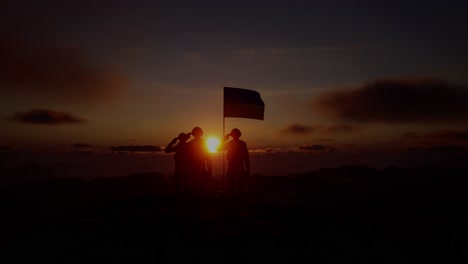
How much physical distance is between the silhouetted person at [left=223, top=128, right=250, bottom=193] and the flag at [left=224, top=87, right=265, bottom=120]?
2999 mm

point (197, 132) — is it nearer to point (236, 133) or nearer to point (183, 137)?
point (183, 137)

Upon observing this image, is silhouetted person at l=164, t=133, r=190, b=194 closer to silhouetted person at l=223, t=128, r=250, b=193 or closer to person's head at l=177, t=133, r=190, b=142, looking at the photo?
person's head at l=177, t=133, r=190, b=142

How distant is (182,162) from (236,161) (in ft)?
6.43

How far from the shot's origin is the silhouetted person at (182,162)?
14.5m

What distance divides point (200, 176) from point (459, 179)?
1605 cm

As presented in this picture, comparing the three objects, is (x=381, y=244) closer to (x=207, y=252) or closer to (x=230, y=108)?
(x=207, y=252)

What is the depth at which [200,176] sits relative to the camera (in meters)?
14.7

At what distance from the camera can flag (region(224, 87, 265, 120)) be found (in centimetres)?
1791

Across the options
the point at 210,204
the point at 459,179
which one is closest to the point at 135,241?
the point at 210,204

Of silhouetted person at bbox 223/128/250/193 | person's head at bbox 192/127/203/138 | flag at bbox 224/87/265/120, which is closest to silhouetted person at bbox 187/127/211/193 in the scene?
person's head at bbox 192/127/203/138

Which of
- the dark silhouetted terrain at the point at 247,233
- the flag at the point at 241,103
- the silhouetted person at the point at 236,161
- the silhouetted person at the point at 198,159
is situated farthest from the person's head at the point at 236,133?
the flag at the point at 241,103

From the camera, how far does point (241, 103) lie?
18031mm

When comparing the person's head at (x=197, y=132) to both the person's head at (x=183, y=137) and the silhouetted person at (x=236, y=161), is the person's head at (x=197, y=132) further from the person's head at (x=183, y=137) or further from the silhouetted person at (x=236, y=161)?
the silhouetted person at (x=236, y=161)

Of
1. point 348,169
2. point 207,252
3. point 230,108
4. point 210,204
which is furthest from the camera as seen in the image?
point 348,169
